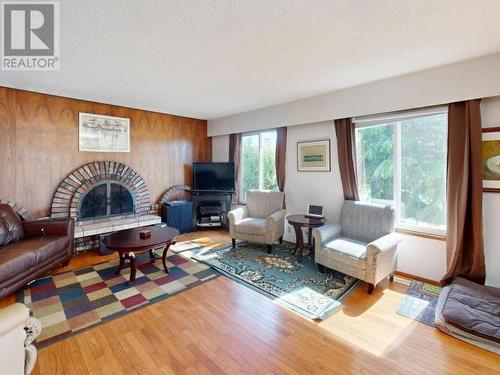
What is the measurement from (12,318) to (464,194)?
11.9 ft

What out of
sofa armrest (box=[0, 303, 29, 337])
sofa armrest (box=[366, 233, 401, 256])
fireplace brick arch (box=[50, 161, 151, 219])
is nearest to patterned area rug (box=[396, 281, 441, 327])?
sofa armrest (box=[366, 233, 401, 256])

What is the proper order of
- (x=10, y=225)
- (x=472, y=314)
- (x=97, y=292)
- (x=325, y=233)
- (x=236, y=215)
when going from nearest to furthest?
(x=472, y=314) < (x=97, y=292) < (x=10, y=225) < (x=325, y=233) < (x=236, y=215)

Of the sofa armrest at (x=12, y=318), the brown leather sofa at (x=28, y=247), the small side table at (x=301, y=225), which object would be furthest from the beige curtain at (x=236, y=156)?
the sofa armrest at (x=12, y=318)

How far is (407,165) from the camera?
9.94 ft

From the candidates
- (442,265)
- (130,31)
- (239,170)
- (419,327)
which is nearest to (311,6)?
(130,31)

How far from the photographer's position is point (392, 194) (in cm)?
316

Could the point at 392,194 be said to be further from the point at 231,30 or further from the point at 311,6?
the point at 231,30

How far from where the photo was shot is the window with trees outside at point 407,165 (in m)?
2.80

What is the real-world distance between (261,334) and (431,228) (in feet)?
7.62

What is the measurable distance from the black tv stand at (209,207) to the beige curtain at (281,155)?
1224mm

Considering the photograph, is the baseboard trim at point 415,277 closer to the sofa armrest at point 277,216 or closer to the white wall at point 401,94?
the sofa armrest at point 277,216

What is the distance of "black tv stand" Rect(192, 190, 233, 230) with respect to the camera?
4991mm

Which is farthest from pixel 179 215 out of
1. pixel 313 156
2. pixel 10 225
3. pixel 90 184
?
pixel 313 156

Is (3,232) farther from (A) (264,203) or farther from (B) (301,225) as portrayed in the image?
(B) (301,225)
